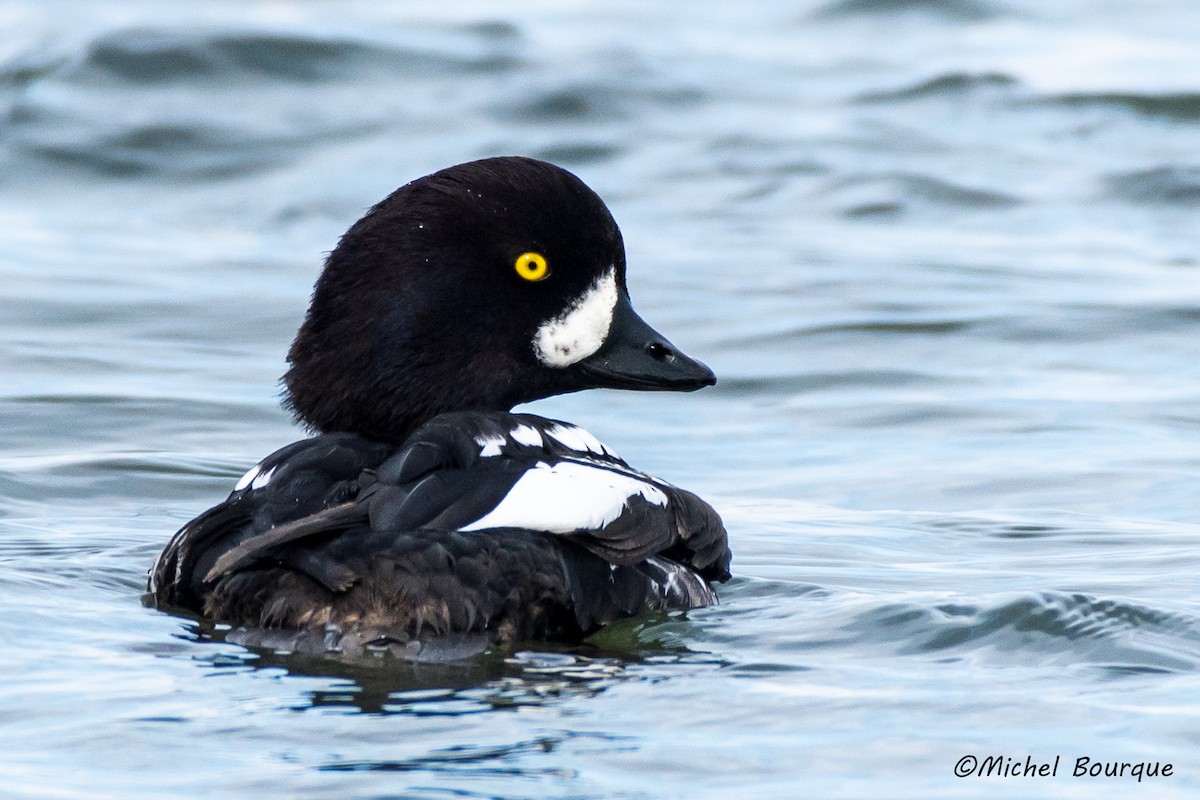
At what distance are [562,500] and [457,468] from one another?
0.79ft

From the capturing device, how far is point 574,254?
17.5 feet

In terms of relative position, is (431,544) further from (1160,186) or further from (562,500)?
(1160,186)

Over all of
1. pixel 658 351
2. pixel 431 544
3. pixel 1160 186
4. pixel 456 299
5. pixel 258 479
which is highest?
pixel 1160 186

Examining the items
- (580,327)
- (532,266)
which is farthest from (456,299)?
(580,327)

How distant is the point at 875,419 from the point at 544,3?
12.1 m

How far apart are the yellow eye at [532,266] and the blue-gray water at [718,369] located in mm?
979

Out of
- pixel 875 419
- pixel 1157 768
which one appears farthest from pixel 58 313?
pixel 1157 768

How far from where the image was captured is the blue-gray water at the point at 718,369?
3.90 m

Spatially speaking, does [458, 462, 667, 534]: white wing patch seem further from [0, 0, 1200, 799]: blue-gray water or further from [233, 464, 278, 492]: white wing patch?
[233, 464, 278, 492]: white wing patch

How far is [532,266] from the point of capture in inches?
208

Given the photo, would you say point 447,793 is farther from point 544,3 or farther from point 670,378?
point 544,3

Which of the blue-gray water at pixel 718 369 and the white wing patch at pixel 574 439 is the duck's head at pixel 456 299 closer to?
the white wing patch at pixel 574 439

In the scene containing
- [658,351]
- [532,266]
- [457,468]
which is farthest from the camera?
[658,351]

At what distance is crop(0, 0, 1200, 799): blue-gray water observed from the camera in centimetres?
390
